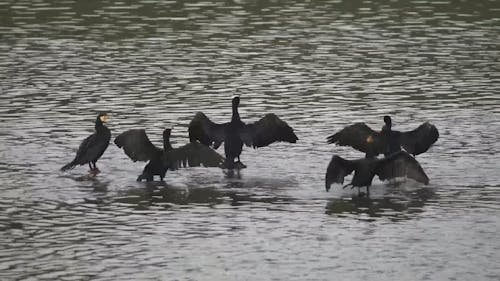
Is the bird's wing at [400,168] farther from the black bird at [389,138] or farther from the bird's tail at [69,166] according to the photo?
the bird's tail at [69,166]

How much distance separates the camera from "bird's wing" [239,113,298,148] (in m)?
21.6

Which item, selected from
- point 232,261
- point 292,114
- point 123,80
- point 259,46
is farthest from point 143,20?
point 232,261

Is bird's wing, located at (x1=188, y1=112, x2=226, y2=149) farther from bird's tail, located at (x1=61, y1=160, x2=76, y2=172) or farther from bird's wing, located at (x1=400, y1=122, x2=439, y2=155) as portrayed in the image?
bird's wing, located at (x1=400, y1=122, x2=439, y2=155)

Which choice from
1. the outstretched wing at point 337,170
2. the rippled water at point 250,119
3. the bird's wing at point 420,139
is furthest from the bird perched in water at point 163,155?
the bird's wing at point 420,139

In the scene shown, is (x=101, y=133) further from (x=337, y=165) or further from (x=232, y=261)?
(x=232, y=261)

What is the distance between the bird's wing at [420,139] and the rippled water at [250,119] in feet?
1.79

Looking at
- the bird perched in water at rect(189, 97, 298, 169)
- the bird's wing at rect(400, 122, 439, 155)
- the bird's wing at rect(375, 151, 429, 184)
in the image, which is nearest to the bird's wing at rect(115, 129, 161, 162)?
the bird perched in water at rect(189, 97, 298, 169)

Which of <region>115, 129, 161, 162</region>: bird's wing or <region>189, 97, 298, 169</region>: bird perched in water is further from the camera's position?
<region>189, 97, 298, 169</region>: bird perched in water

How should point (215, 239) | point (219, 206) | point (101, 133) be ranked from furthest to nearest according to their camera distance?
1. point (101, 133)
2. point (219, 206)
3. point (215, 239)

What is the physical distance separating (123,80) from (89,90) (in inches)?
54.1

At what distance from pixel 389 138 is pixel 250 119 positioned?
5.46 meters

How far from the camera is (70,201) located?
760 inches

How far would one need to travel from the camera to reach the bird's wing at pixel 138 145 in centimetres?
2048

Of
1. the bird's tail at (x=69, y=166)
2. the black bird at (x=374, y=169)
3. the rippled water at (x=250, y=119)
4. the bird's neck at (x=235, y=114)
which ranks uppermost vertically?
the bird's neck at (x=235, y=114)
